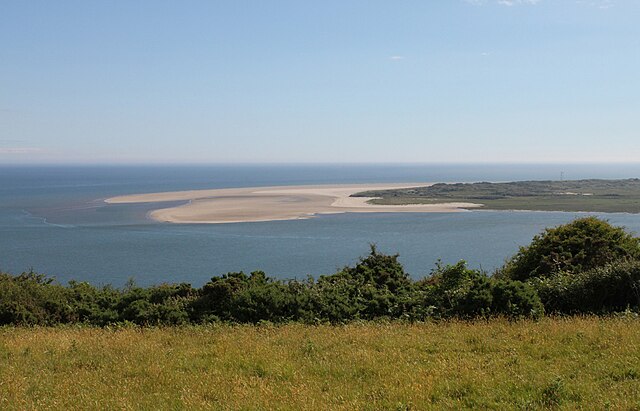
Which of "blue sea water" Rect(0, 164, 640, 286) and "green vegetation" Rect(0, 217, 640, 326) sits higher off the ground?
"green vegetation" Rect(0, 217, 640, 326)

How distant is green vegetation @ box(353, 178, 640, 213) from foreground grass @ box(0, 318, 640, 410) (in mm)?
85979

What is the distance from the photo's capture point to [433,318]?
43.6 ft

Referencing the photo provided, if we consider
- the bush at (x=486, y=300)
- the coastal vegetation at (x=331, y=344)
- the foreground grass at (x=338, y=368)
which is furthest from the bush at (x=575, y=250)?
the foreground grass at (x=338, y=368)

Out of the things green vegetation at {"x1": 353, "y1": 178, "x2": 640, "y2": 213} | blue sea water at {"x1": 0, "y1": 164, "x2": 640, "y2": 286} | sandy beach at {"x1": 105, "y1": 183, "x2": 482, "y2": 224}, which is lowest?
blue sea water at {"x1": 0, "y1": 164, "x2": 640, "y2": 286}

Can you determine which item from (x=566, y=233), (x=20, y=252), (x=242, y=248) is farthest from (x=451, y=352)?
(x=20, y=252)

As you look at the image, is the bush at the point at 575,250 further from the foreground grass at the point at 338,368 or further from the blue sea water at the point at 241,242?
the blue sea water at the point at 241,242

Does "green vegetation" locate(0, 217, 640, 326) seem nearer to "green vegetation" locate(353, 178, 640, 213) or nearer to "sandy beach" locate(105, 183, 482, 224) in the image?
"sandy beach" locate(105, 183, 482, 224)

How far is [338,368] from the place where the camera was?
27.6 ft

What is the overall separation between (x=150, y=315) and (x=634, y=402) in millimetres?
11185

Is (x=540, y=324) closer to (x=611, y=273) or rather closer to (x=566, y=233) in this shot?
(x=611, y=273)

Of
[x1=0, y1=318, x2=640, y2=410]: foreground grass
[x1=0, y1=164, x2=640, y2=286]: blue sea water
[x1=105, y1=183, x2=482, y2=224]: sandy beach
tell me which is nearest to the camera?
[x1=0, y1=318, x2=640, y2=410]: foreground grass

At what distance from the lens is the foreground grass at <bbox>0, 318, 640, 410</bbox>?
22.7ft

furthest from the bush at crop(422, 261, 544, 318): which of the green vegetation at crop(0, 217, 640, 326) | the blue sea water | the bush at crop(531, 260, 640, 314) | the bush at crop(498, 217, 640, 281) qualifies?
the blue sea water

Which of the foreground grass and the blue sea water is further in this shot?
the blue sea water
